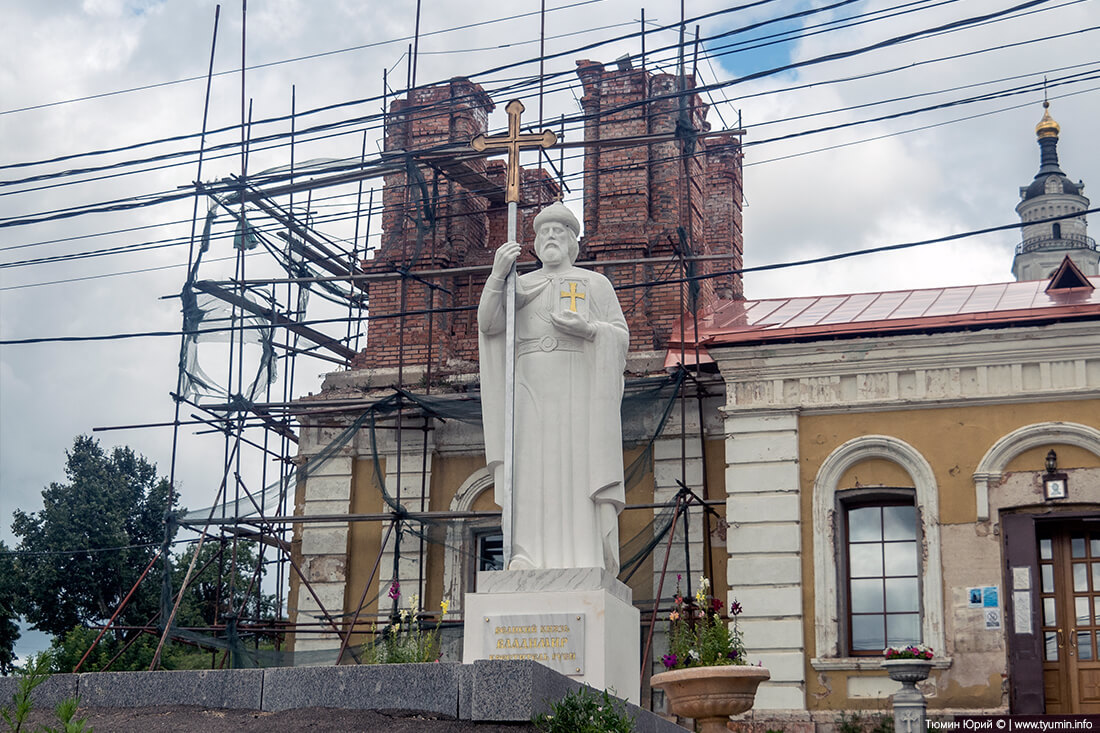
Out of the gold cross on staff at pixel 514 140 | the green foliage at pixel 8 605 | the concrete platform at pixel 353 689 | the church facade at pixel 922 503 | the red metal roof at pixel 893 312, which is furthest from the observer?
the green foliage at pixel 8 605

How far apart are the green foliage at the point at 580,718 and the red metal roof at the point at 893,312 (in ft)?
34.8

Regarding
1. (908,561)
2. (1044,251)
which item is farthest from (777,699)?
(1044,251)

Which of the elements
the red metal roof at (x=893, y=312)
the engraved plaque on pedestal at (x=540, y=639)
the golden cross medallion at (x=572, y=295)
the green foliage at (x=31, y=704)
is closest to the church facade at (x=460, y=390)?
the red metal roof at (x=893, y=312)

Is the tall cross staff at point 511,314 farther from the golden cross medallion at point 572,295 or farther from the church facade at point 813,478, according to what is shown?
the church facade at point 813,478

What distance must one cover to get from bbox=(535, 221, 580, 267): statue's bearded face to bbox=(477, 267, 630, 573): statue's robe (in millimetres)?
129

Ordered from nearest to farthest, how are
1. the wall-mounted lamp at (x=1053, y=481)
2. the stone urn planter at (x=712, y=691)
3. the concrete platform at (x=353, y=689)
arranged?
the concrete platform at (x=353, y=689)
the stone urn planter at (x=712, y=691)
the wall-mounted lamp at (x=1053, y=481)

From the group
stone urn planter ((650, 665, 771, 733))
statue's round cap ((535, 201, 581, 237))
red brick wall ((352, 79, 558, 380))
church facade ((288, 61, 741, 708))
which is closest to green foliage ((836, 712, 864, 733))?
church facade ((288, 61, 741, 708))

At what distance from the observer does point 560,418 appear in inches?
456

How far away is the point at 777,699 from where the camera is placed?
57.9 feet

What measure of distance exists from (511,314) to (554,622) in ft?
8.17

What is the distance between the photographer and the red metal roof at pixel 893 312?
18.0 metres

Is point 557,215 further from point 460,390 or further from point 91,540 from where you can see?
point 91,540

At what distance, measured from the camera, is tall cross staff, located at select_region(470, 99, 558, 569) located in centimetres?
1131

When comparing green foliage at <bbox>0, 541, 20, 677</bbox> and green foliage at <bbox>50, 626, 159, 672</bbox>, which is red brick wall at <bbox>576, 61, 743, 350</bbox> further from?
green foliage at <bbox>0, 541, 20, 677</bbox>
